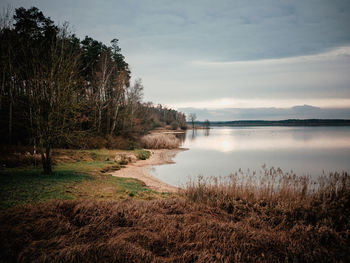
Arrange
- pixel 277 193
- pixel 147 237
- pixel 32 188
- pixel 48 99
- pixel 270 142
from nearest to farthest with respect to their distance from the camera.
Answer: pixel 147 237 → pixel 32 188 → pixel 277 193 → pixel 48 99 → pixel 270 142

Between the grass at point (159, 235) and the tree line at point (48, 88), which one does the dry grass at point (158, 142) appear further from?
the grass at point (159, 235)

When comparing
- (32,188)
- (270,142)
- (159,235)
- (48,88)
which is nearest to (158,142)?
(48,88)

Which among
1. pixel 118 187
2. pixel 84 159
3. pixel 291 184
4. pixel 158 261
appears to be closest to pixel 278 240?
pixel 158 261

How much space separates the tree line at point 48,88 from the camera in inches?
377

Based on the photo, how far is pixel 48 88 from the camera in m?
9.66

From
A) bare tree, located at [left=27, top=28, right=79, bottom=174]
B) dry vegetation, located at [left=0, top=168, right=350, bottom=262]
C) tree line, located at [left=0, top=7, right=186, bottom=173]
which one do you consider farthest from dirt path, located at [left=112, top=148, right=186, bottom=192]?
dry vegetation, located at [left=0, top=168, right=350, bottom=262]

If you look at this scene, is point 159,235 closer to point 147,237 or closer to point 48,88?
point 147,237

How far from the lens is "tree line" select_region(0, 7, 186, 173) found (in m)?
9.59

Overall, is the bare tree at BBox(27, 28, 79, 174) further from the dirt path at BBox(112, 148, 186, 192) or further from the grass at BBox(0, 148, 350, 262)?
the dirt path at BBox(112, 148, 186, 192)

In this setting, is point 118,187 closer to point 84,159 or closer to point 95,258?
point 95,258

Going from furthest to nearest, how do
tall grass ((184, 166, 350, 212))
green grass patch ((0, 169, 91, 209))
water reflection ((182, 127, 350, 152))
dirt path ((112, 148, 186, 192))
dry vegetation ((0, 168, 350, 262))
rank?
water reflection ((182, 127, 350, 152))
dirt path ((112, 148, 186, 192))
tall grass ((184, 166, 350, 212))
green grass patch ((0, 169, 91, 209))
dry vegetation ((0, 168, 350, 262))

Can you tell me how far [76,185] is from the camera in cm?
866

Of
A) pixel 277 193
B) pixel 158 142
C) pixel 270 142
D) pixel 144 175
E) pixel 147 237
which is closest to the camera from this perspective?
pixel 147 237

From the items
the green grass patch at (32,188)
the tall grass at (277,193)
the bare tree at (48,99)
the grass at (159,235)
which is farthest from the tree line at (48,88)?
the tall grass at (277,193)
